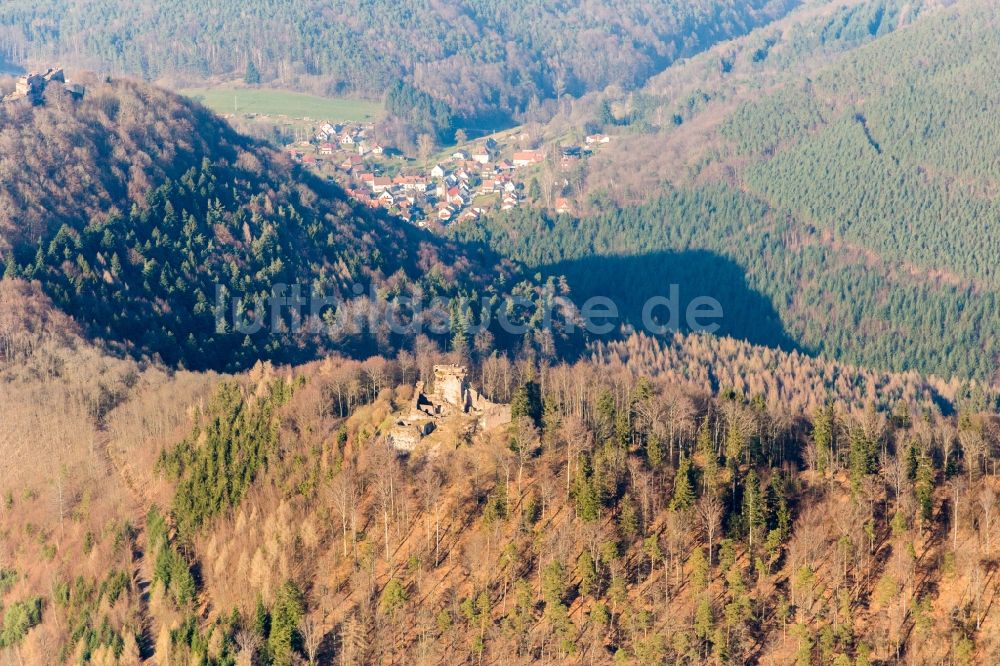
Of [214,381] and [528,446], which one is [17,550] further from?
[528,446]

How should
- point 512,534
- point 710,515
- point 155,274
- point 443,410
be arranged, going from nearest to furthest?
1. point 710,515
2. point 512,534
3. point 443,410
4. point 155,274

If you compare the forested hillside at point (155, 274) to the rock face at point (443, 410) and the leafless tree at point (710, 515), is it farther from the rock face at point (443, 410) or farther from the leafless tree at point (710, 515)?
the leafless tree at point (710, 515)

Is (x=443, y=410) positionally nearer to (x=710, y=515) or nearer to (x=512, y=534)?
(x=512, y=534)

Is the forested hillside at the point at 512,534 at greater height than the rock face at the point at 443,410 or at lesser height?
lesser

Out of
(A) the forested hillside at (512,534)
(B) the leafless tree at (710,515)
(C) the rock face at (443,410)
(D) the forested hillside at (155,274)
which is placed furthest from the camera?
(D) the forested hillside at (155,274)

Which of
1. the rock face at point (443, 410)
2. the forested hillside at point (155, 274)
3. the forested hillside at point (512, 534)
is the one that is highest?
the forested hillside at point (155, 274)

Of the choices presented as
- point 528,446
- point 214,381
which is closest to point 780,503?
point 528,446

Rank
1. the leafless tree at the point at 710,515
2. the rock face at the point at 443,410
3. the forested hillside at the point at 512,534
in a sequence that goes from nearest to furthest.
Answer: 1. the forested hillside at the point at 512,534
2. the leafless tree at the point at 710,515
3. the rock face at the point at 443,410

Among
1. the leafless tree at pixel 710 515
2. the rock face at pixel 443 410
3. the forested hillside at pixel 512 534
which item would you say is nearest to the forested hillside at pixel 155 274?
the forested hillside at pixel 512 534

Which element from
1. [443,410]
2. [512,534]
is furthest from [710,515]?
[443,410]
